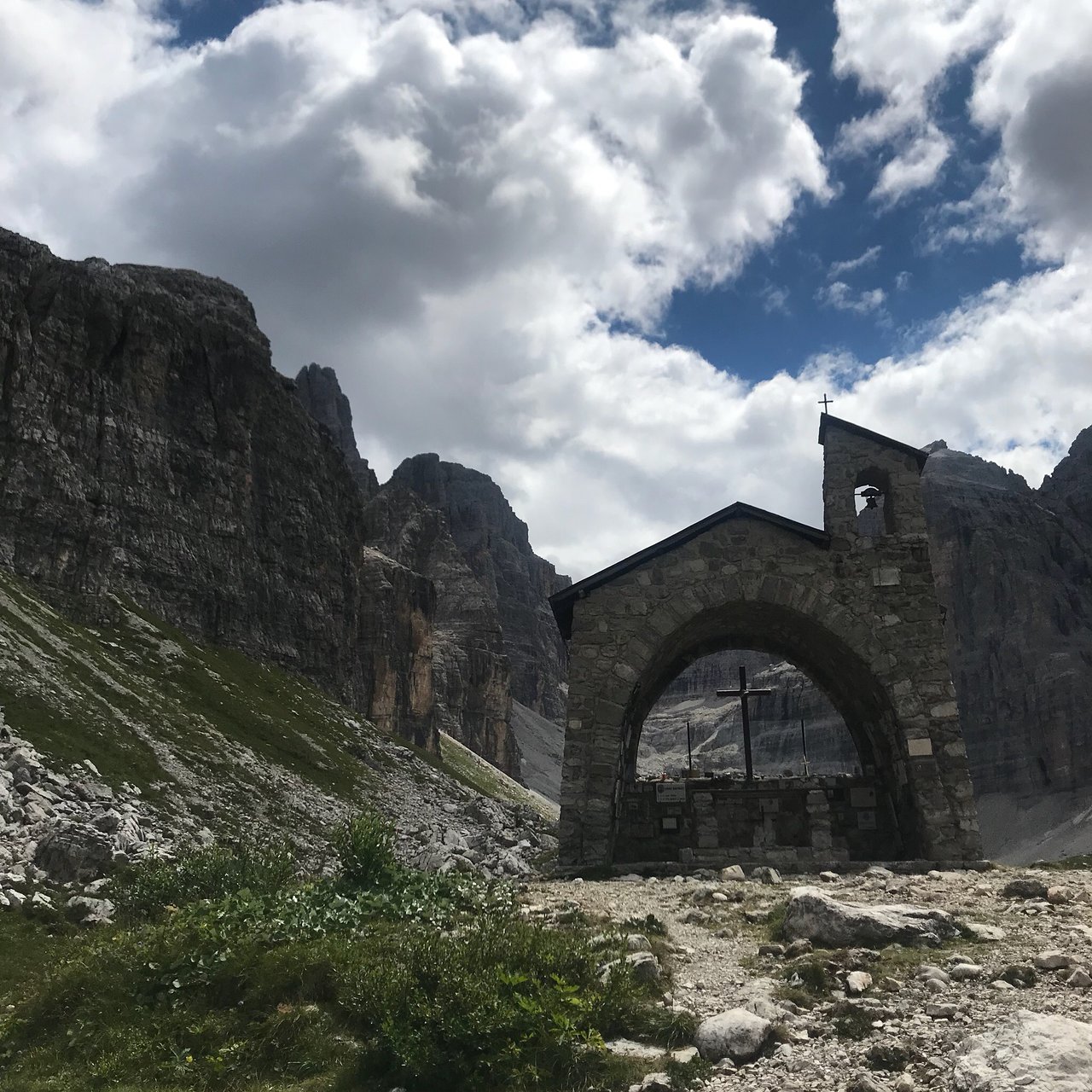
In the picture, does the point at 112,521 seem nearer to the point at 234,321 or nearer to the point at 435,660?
the point at 234,321

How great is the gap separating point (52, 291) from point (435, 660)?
331ft

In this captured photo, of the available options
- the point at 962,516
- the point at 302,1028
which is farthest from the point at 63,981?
the point at 962,516

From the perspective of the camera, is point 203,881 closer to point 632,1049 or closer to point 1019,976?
point 632,1049

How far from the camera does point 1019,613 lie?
5886 inches

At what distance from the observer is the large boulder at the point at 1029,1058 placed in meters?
5.23

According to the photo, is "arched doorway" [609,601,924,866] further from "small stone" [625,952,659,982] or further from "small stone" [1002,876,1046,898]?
"small stone" [625,952,659,982]

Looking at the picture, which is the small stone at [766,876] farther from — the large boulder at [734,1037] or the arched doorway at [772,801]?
the large boulder at [734,1037]

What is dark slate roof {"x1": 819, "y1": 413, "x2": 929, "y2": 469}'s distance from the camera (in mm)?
21609

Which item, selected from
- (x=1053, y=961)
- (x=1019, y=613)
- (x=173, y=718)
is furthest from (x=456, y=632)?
(x=1053, y=961)

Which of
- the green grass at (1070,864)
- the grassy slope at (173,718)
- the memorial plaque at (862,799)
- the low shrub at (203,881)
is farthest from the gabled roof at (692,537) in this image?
the grassy slope at (173,718)

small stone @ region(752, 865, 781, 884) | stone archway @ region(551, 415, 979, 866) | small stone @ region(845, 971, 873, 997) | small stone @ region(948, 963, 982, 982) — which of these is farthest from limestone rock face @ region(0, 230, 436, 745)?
small stone @ region(948, 963, 982, 982)

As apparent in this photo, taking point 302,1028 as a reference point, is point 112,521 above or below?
above

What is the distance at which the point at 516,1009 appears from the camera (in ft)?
22.1

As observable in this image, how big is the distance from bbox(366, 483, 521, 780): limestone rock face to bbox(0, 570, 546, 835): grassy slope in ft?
256
